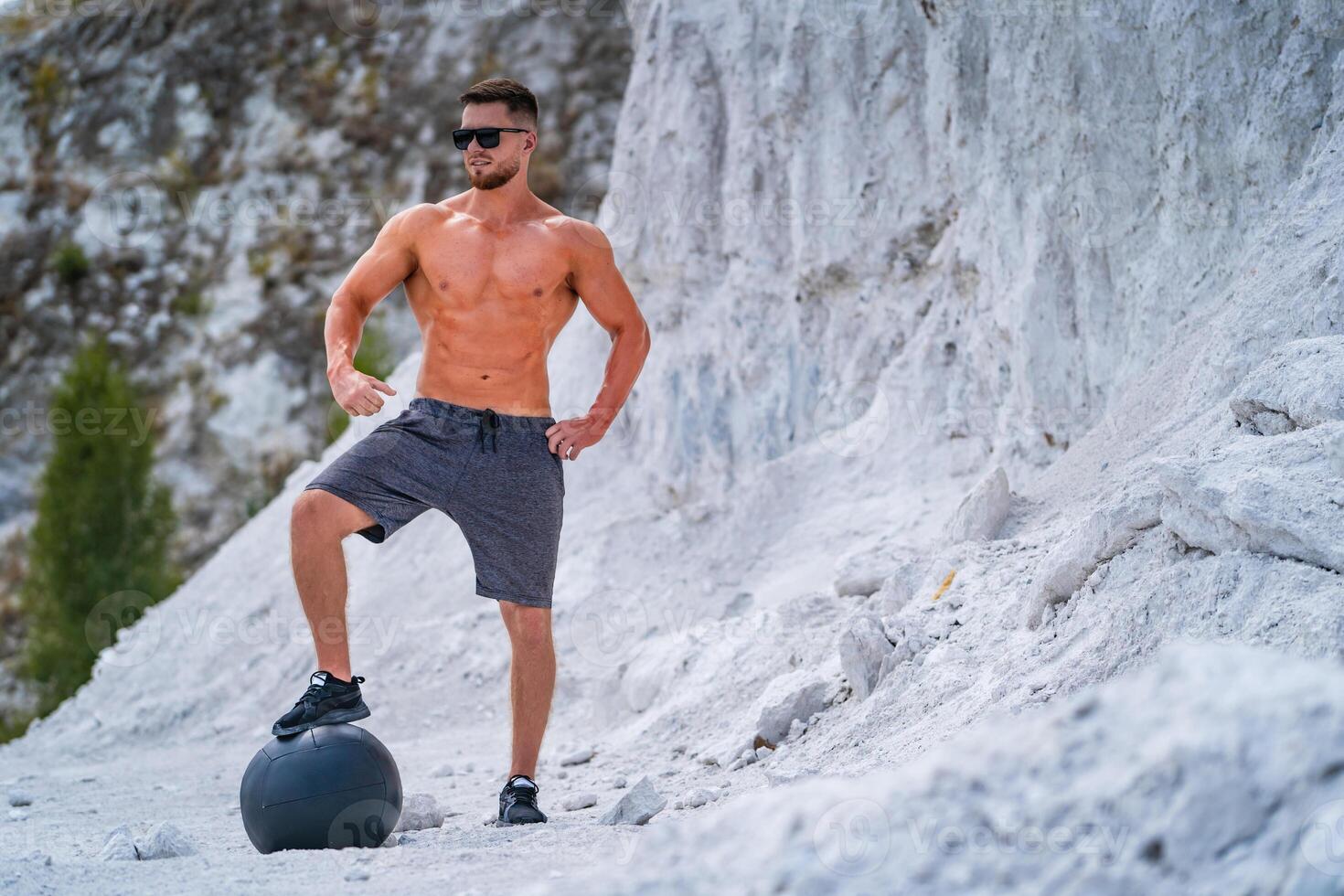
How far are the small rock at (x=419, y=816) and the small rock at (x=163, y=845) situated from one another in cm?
65

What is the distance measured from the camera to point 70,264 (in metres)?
22.8

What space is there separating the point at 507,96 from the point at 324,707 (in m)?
2.01

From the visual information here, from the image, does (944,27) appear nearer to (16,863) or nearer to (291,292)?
(16,863)

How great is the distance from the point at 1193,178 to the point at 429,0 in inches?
788

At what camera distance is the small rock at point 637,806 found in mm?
3576

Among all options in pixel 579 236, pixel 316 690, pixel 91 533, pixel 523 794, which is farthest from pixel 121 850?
pixel 91 533

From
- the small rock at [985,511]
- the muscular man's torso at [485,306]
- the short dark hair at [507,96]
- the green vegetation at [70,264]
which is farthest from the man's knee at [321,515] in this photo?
the green vegetation at [70,264]

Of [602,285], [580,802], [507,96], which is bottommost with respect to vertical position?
[580,802]

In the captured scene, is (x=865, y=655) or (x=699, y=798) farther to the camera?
(x=865, y=655)

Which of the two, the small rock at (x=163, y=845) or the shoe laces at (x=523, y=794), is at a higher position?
the small rock at (x=163, y=845)

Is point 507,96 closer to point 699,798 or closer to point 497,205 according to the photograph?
point 497,205

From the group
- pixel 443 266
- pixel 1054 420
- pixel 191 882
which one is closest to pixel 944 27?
pixel 1054 420

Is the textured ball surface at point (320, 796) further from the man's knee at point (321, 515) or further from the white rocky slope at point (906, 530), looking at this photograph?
the man's knee at point (321, 515)

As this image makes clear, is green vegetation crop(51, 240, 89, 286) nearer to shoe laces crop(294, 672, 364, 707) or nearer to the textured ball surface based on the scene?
shoe laces crop(294, 672, 364, 707)
